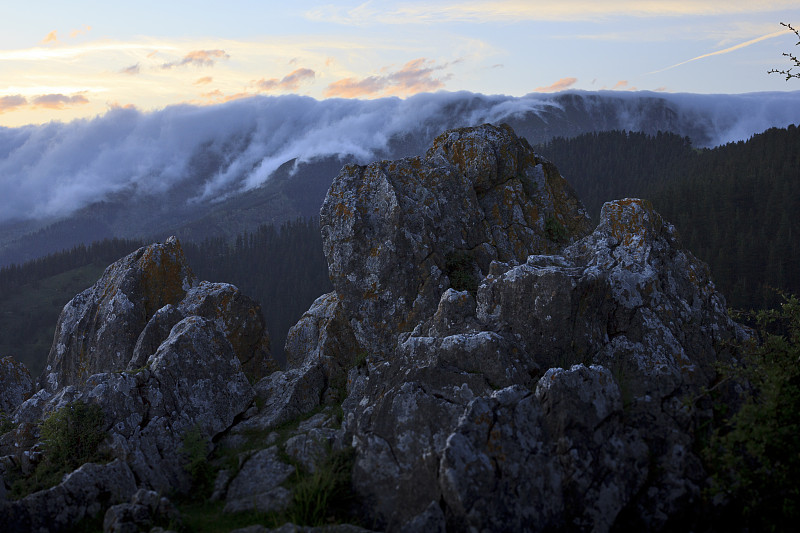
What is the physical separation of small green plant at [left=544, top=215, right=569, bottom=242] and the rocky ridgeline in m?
0.10

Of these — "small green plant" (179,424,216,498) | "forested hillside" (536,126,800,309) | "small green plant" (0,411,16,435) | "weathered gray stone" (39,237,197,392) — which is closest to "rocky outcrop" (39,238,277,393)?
"weathered gray stone" (39,237,197,392)

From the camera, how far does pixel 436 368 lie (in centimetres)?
1462

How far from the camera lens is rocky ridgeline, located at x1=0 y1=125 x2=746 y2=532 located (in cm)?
1185

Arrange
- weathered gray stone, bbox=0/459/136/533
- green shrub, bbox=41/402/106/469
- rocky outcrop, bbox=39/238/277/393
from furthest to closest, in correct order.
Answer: rocky outcrop, bbox=39/238/277/393, green shrub, bbox=41/402/106/469, weathered gray stone, bbox=0/459/136/533

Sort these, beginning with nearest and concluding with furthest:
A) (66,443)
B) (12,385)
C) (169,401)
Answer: (66,443) → (169,401) → (12,385)

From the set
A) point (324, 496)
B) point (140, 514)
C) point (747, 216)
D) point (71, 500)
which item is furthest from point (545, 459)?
point (747, 216)

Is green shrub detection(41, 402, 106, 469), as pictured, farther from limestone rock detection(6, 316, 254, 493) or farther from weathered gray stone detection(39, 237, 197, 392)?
weathered gray stone detection(39, 237, 197, 392)

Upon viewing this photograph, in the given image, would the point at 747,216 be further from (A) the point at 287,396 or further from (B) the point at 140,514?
(B) the point at 140,514

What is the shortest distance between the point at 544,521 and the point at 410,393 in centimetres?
410

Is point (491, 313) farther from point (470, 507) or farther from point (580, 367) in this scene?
point (470, 507)

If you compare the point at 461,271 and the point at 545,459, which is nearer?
the point at 545,459

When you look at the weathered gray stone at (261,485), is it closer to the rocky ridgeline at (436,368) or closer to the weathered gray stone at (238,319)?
Answer: the rocky ridgeline at (436,368)

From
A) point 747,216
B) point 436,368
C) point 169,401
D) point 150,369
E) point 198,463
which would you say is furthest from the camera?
point 747,216

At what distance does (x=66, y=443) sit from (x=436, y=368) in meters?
10.2
